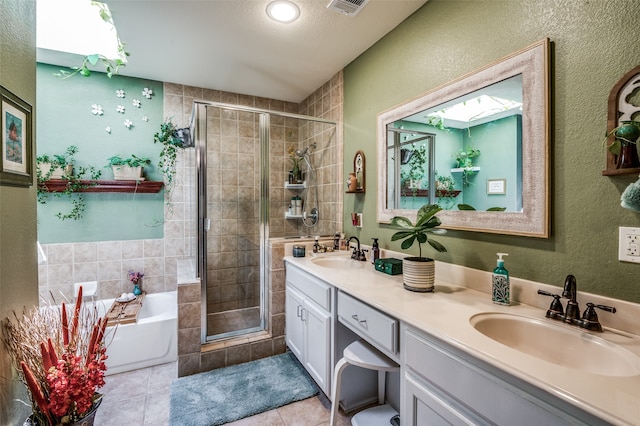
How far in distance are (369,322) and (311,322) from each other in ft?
2.31

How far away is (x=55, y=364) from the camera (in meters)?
1.02

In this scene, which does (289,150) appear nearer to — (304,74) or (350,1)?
(304,74)

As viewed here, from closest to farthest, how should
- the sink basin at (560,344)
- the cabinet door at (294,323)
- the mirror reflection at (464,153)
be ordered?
the sink basin at (560,344) → the mirror reflection at (464,153) → the cabinet door at (294,323)

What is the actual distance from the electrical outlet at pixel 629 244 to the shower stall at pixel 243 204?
6.41ft

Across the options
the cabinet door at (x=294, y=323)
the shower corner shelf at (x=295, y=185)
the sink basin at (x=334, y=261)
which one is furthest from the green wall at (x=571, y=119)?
the shower corner shelf at (x=295, y=185)

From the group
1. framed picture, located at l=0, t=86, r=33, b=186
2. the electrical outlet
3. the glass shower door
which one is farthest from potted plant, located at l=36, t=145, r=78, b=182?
the electrical outlet

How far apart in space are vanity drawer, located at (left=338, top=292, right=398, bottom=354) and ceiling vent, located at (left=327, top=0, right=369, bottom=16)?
1.74 meters

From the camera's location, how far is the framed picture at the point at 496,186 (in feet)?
4.46

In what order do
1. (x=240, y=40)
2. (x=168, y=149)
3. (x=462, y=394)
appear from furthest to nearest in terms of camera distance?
(x=168, y=149) < (x=240, y=40) < (x=462, y=394)

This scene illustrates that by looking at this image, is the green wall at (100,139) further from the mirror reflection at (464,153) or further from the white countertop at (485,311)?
the mirror reflection at (464,153)

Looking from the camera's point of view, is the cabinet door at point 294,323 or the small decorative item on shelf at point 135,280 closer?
the cabinet door at point 294,323

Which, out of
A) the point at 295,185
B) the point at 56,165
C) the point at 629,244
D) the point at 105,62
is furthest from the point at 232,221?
the point at 629,244

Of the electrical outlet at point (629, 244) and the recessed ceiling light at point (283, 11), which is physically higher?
the recessed ceiling light at point (283, 11)

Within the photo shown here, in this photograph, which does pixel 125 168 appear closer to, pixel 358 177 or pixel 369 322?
pixel 358 177
